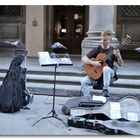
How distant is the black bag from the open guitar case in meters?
1.07

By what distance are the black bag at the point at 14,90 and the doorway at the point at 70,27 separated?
23.1 feet

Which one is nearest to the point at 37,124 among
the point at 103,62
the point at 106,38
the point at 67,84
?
the point at 103,62

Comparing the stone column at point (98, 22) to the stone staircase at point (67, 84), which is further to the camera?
the stone column at point (98, 22)

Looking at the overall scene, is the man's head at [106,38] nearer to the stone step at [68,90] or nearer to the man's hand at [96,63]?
the man's hand at [96,63]

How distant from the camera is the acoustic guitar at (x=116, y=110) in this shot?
19.4 ft

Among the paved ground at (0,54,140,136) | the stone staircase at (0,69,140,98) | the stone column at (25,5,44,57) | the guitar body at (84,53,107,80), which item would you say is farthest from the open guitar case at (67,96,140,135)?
the stone column at (25,5,44,57)

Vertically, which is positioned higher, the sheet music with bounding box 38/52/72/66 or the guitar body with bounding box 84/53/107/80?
the sheet music with bounding box 38/52/72/66

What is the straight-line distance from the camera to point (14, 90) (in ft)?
21.8

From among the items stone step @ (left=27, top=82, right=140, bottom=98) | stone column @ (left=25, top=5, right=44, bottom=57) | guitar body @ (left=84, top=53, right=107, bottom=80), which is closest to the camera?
guitar body @ (left=84, top=53, right=107, bottom=80)

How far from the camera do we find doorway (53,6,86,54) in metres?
13.9

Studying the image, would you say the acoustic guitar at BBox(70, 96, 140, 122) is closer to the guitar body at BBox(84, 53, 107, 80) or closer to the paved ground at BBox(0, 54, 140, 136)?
the paved ground at BBox(0, 54, 140, 136)

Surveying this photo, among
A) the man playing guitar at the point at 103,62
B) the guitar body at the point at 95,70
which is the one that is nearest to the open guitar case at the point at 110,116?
the man playing guitar at the point at 103,62

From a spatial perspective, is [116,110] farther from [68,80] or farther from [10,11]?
[10,11]
